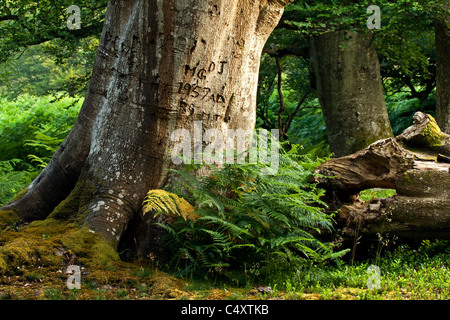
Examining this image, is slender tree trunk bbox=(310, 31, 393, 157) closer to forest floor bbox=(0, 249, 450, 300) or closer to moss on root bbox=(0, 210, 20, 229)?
forest floor bbox=(0, 249, 450, 300)

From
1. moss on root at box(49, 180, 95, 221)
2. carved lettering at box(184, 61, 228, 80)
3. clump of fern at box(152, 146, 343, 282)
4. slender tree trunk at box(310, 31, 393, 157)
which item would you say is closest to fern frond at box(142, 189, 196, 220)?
clump of fern at box(152, 146, 343, 282)

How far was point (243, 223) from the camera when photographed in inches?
170

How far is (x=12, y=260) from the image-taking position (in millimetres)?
4000

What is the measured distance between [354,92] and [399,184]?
484 cm

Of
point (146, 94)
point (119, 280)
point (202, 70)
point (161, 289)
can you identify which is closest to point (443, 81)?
point (202, 70)

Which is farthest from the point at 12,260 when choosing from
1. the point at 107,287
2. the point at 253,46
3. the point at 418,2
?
the point at 418,2

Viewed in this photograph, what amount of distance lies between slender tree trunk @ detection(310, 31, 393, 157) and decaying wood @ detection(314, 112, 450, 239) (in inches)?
164

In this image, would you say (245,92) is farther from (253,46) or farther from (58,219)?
(58,219)

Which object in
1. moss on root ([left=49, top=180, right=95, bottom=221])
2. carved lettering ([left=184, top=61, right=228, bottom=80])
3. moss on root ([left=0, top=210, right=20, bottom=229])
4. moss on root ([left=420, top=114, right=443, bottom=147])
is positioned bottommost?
moss on root ([left=0, top=210, right=20, bottom=229])

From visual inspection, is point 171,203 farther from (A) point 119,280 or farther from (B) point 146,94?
(B) point 146,94

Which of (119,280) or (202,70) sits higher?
(202,70)

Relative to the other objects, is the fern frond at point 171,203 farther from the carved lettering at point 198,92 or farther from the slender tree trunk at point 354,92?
the slender tree trunk at point 354,92

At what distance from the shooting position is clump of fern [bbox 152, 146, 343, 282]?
4.41 metres
